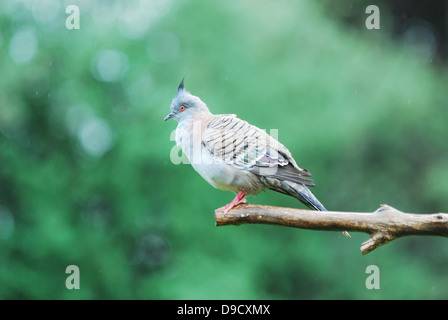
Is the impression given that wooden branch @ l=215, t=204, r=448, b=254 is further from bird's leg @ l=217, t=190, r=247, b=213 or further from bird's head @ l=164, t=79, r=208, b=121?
bird's head @ l=164, t=79, r=208, b=121

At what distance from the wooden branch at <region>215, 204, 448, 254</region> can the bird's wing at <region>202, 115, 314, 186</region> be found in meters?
0.19

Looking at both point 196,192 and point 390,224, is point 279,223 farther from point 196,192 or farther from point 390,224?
point 196,192

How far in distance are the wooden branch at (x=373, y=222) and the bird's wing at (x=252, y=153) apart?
191mm

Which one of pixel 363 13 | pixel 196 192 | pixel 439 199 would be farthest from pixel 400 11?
pixel 196 192

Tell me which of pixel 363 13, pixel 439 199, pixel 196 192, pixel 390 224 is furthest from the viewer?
pixel 363 13

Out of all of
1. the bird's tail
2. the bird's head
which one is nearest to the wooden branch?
the bird's tail

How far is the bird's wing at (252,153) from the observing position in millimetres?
2523

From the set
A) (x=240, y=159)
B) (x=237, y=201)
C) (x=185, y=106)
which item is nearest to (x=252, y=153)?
(x=240, y=159)

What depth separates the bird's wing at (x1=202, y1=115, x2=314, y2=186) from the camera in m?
2.52

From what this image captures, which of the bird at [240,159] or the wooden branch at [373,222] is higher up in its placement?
the bird at [240,159]

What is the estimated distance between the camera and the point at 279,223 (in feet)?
8.10

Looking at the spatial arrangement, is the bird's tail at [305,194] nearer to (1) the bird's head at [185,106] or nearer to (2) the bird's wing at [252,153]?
(2) the bird's wing at [252,153]

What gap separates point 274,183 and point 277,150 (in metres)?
0.18

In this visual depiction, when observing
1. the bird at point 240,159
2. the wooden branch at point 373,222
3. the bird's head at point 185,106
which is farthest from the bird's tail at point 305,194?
the bird's head at point 185,106
